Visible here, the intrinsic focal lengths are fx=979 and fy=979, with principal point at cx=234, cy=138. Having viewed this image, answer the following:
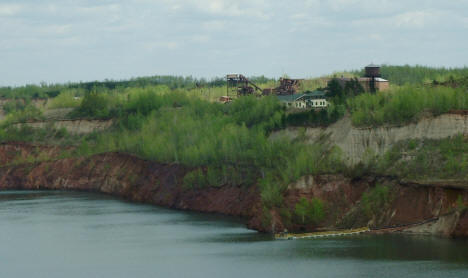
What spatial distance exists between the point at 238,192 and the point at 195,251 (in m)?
32.1

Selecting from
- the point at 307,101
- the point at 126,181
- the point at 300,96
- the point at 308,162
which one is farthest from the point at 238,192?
the point at 126,181

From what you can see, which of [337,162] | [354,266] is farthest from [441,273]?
[337,162]

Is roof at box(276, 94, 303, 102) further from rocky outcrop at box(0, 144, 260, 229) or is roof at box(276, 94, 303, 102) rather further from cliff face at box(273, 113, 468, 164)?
cliff face at box(273, 113, 468, 164)

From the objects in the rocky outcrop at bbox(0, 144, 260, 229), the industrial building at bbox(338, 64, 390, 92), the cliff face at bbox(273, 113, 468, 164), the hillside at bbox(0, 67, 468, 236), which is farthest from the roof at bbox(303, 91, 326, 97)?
the cliff face at bbox(273, 113, 468, 164)

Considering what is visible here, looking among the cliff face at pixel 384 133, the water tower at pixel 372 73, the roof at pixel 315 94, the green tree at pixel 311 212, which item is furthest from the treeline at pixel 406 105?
the roof at pixel 315 94

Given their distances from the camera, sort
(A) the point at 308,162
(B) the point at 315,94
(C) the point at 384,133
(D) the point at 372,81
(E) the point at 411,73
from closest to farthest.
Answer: (C) the point at 384,133 → (A) the point at 308,162 → (D) the point at 372,81 → (B) the point at 315,94 → (E) the point at 411,73

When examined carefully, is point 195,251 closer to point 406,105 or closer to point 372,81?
point 406,105

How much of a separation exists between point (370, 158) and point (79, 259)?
118ft

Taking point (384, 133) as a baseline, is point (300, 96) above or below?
above

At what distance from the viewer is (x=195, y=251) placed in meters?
100

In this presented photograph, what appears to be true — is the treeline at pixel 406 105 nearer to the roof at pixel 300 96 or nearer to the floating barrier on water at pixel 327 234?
the floating barrier on water at pixel 327 234

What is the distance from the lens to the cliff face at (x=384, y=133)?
4296 inches

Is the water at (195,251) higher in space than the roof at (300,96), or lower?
lower

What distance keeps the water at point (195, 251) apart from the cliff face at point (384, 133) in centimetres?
1561
